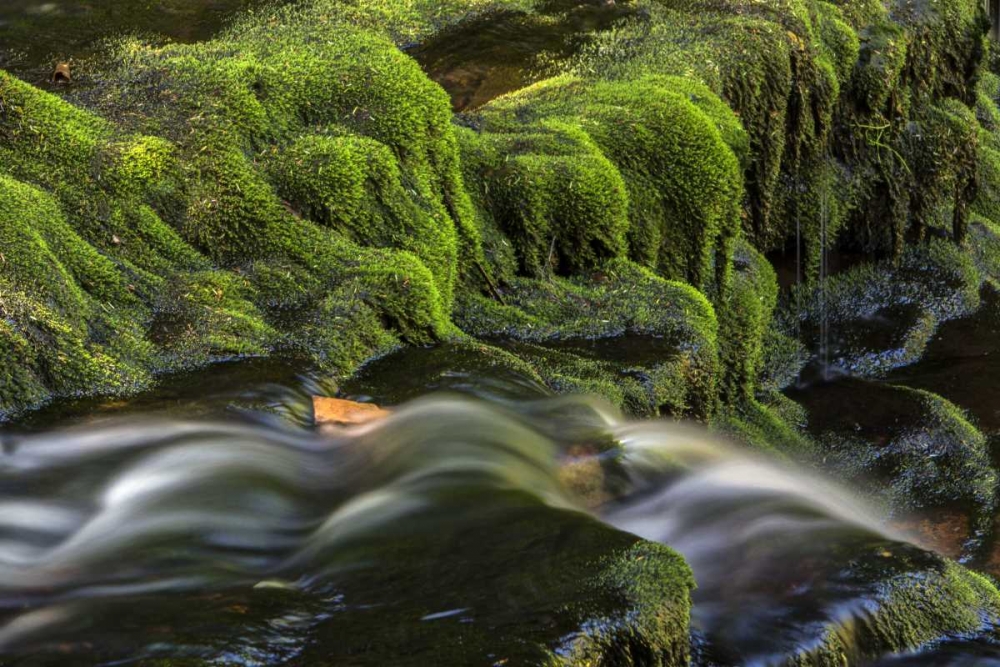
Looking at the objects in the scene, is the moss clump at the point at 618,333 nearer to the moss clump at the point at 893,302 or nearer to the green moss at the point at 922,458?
the green moss at the point at 922,458

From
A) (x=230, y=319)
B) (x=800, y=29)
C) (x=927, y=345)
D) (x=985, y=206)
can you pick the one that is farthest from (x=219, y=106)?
(x=985, y=206)

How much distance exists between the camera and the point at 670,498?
3.81 m

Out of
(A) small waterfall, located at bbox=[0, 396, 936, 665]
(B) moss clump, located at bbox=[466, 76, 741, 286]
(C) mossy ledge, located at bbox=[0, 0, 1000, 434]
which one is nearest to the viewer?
(A) small waterfall, located at bbox=[0, 396, 936, 665]

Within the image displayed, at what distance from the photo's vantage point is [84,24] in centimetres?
776

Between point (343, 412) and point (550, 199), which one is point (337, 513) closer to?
point (343, 412)

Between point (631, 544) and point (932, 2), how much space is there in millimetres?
8607

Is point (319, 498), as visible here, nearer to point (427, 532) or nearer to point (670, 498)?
point (427, 532)

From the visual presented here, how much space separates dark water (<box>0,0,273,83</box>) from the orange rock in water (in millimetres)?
3430

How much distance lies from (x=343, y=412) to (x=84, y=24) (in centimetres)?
494

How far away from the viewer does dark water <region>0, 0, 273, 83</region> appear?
6.96m

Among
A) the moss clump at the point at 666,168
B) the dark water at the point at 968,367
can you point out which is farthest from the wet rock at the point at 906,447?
the moss clump at the point at 666,168

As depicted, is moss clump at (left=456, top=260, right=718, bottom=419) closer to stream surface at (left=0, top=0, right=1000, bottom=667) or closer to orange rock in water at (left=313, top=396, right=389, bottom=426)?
stream surface at (left=0, top=0, right=1000, bottom=667)

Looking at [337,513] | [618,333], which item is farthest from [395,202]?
[337,513]

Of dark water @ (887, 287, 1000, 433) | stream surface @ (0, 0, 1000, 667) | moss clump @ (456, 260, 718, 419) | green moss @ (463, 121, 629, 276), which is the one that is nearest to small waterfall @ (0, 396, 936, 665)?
stream surface @ (0, 0, 1000, 667)
